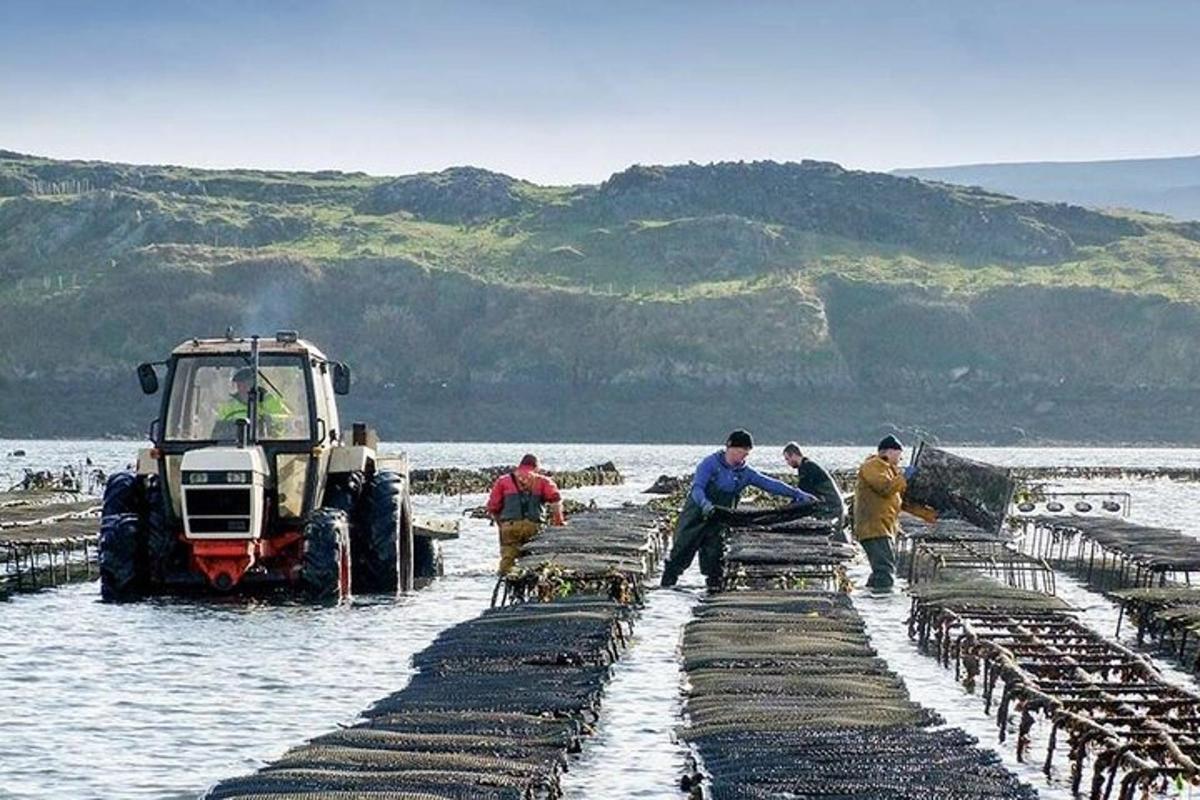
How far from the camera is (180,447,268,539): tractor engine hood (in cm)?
2331

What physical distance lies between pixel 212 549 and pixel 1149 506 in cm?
3980

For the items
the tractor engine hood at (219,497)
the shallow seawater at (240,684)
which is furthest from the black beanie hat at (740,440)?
the tractor engine hood at (219,497)

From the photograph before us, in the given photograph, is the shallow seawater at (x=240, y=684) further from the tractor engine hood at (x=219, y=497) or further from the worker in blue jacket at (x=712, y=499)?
the tractor engine hood at (x=219, y=497)

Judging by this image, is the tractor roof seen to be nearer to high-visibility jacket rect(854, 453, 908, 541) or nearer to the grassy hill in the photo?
high-visibility jacket rect(854, 453, 908, 541)

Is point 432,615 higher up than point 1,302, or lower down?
lower down

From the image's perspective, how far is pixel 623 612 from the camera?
2016 cm

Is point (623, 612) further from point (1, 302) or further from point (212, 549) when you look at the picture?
point (1, 302)

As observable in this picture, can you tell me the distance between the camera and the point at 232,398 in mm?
25297

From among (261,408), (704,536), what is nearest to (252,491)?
(261,408)

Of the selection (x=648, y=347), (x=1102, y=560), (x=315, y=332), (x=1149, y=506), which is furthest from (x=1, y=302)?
(x=1102, y=560)

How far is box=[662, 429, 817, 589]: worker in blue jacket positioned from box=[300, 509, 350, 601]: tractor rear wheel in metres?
4.65

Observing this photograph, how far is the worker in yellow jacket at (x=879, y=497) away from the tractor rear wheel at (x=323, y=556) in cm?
641

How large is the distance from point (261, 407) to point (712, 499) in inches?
224

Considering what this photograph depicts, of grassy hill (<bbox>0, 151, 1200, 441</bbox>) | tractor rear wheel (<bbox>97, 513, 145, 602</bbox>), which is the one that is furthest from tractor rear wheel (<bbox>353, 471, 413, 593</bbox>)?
grassy hill (<bbox>0, 151, 1200, 441</bbox>)
